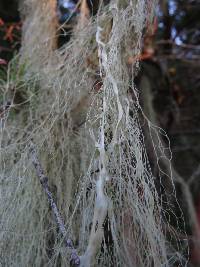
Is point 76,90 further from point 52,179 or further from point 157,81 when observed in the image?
point 157,81

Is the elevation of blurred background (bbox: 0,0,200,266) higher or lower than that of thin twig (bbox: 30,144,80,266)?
higher

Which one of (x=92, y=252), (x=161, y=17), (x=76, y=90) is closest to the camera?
(x=92, y=252)

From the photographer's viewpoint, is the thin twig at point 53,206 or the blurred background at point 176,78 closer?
the thin twig at point 53,206

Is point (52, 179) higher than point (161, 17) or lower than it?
lower

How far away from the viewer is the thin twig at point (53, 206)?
36.1 inches

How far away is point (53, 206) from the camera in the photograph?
3.41 ft

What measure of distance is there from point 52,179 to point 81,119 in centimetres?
22

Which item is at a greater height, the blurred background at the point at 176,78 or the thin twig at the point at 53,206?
the blurred background at the point at 176,78

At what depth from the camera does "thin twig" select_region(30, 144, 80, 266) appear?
3.01 feet

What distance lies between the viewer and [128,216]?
3.30 feet

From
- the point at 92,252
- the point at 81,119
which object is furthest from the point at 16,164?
the point at 92,252

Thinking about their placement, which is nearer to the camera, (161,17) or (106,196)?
(106,196)

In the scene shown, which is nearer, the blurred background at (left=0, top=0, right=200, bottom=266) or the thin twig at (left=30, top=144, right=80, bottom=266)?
the thin twig at (left=30, top=144, right=80, bottom=266)

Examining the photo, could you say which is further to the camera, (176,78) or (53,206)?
(176,78)
